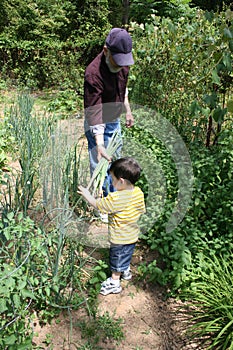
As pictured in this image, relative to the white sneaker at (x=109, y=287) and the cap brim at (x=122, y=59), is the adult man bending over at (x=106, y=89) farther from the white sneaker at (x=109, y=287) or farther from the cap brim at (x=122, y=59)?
the white sneaker at (x=109, y=287)

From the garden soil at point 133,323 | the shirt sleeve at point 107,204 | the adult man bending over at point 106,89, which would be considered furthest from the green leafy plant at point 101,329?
the adult man bending over at point 106,89

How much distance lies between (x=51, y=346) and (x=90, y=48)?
579cm

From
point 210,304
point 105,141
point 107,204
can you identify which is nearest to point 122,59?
point 105,141

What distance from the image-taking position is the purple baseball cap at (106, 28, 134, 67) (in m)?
2.10

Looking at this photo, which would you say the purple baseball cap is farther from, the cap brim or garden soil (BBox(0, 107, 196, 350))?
garden soil (BBox(0, 107, 196, 350))

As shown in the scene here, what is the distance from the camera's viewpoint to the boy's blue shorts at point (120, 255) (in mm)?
2104

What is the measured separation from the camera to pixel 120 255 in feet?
6.92

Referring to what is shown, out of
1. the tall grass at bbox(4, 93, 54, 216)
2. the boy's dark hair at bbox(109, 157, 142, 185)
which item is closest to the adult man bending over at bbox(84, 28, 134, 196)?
the boy's dark hair at bbox(109, 157, 142, 185)

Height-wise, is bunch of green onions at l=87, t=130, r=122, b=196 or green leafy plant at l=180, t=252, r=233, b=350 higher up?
bunch of green onions at l=87, t=130, r=122, b=196

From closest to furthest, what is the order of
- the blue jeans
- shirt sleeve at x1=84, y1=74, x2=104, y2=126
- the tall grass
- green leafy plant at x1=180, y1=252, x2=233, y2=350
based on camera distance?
green leafy plant at x1=180, y1=252, x2=233, y2=350
the tall grass
shirt sleeve at x1=84, y1=74, x2=104, y2=126
the blue jeans

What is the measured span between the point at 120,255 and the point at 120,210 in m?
0.29

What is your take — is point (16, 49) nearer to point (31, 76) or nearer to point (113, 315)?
point (31, 76)

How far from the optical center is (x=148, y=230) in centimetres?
250

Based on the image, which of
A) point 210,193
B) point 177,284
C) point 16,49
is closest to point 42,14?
point 16,49
